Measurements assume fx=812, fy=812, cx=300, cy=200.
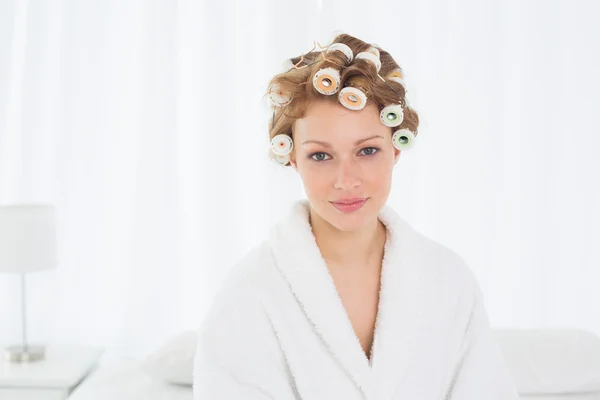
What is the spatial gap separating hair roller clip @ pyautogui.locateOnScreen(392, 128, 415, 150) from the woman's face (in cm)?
3

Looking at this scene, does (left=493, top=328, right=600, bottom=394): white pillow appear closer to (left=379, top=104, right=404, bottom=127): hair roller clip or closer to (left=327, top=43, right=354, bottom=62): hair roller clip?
(left=379, top=104, right=404, bottom=127): hair roller clip

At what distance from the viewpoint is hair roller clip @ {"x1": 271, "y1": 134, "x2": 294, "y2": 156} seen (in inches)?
63.2

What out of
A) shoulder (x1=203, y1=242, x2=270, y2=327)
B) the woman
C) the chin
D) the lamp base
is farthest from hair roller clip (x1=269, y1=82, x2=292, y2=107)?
the lamp base

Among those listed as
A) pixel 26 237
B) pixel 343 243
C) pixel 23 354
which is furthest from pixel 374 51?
pixel 23 354

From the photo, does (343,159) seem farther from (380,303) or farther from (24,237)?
(24,237)

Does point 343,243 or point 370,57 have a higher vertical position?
point 370,57

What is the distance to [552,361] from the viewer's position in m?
2.21

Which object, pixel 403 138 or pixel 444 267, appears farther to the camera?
pixel 444 267

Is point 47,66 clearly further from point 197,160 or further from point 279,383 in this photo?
point 279,383

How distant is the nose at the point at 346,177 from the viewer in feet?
4.96

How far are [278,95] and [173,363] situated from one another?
37.0 inches

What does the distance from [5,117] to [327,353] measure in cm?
197

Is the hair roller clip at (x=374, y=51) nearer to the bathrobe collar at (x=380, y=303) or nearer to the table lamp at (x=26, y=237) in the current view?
the bathrobe collar at (x=380, y=303)

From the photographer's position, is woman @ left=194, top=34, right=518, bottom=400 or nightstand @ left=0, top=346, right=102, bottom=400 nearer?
woman @ left=194, top=34, right=518, bottom=400
